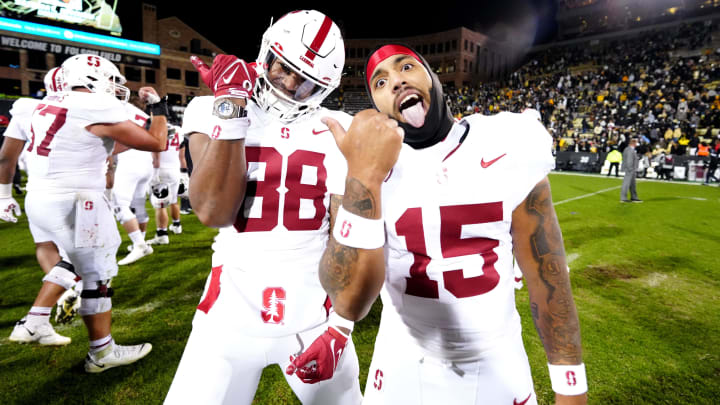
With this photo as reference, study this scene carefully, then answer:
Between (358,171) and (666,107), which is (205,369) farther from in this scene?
(666,107)

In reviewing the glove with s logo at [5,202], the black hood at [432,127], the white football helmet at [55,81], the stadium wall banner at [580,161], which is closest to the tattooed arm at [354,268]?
the black hood at [432,127]

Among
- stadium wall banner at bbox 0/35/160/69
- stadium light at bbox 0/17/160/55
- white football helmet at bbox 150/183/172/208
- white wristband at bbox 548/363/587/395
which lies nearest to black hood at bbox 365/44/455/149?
white wristband at bbox 548/363/587/395

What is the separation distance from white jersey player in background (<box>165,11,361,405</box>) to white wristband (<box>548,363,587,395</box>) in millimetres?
813

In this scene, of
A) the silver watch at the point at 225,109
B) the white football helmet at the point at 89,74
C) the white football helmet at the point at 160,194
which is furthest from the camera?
the white football helmet at the point at 160,194

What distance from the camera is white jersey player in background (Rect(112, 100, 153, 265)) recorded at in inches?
225

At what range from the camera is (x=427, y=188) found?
1378mm

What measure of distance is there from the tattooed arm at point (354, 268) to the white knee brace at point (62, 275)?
3020mm

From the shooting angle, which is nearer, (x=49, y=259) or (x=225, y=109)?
(x=225, y=109)

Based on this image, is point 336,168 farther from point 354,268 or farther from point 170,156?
point 170,156

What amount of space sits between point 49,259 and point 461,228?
12.1 feet

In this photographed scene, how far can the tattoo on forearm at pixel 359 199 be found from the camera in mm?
1018

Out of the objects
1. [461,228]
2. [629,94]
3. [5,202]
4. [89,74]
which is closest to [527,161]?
[461,228]

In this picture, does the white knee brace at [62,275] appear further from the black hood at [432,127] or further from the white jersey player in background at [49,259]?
the black hood at [432,127]

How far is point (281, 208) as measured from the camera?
1.75 metres
